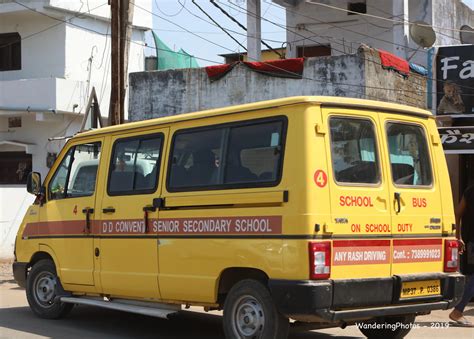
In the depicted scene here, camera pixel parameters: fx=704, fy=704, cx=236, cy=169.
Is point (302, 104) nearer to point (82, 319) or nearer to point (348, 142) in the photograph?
point (348, 142)

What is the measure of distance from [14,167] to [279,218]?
17340 millimetres

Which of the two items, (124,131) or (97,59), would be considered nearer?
(124,131)

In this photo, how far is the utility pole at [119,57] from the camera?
14.1 m

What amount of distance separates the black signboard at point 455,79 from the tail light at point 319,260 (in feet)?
26.4

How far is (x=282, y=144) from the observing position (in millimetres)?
6340

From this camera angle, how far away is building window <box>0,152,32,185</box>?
856 inches

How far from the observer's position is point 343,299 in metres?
6.07

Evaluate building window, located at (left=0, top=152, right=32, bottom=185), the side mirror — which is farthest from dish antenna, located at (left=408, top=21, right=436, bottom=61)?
the side mirror

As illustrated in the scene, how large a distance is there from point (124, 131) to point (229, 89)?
335 inches

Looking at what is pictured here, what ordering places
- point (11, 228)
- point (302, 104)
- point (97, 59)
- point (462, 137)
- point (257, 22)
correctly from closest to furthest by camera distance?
point (302, 104) < point (462, 137) < point (11, 228) < point (257, 22) < point (97, 59)

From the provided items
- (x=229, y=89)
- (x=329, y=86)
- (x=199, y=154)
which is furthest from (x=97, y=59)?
(x=199, y=154)

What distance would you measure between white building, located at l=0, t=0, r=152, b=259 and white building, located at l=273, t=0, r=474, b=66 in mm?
6111

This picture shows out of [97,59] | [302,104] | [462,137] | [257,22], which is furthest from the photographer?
[97,59]

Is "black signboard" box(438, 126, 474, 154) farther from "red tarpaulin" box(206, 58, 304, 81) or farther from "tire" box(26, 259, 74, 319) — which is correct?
"tire" box(26, 259, 74, 319)
